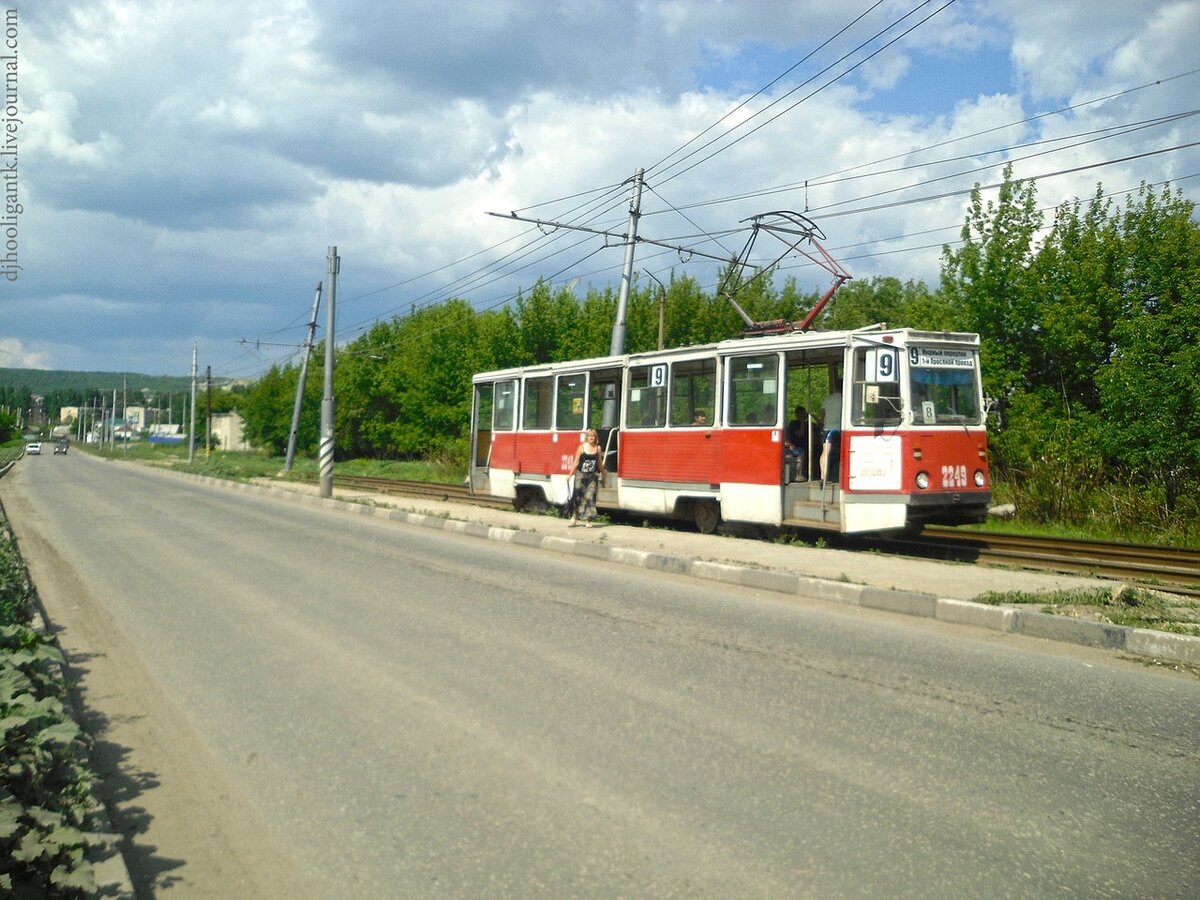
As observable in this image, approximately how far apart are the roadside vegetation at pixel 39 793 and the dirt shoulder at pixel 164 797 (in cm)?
22

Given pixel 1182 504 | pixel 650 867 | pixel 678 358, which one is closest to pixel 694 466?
pixel 678 358

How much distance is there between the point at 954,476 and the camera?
43.0 feet

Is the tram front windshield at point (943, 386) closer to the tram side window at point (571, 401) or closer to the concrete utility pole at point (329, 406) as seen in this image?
the tram side window at point (571, 401)

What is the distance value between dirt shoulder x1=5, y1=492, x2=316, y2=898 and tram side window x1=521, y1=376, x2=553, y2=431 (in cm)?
1231

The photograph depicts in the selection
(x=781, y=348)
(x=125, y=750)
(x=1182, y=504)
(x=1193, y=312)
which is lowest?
(x=125, y=750)

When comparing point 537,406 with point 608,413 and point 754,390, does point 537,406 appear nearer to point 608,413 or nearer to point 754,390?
point 608,413

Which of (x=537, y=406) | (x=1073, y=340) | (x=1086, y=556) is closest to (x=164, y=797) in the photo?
(x=1086, y=556)

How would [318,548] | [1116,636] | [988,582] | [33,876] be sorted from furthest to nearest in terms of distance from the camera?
[318,548] → [988,582] → [1116,636] → [33,876]

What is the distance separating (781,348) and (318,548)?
7.11 metres

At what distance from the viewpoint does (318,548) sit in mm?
14133

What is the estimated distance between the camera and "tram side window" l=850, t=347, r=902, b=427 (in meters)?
12.9

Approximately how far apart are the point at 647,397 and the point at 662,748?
40.3 ft

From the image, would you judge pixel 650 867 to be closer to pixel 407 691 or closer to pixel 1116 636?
pixel 407 691

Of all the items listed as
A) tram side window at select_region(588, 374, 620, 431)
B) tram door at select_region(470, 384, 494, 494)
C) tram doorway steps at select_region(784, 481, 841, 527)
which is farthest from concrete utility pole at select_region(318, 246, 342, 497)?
tram doorway steps at select_region(784, 481, 841, 527)
